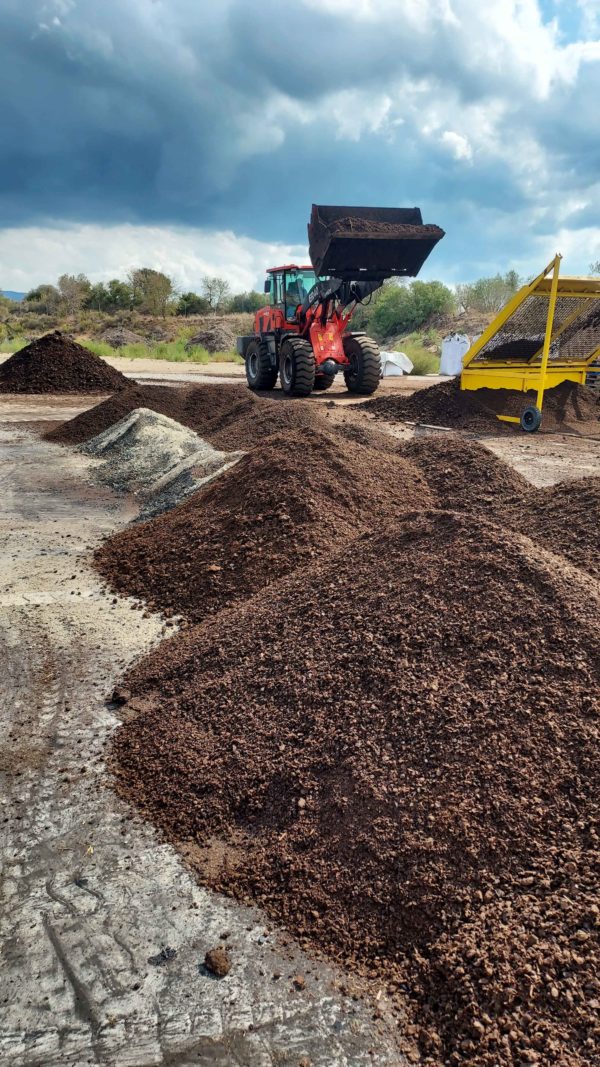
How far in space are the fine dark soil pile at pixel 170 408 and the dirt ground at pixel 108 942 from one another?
7.47 metres

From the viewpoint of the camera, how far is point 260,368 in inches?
580

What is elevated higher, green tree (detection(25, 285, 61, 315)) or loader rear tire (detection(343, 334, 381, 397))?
green tree (detection(25, 285, 61, 315))

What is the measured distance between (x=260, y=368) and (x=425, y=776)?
13.0 m

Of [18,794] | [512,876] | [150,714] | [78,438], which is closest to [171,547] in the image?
[150,714]

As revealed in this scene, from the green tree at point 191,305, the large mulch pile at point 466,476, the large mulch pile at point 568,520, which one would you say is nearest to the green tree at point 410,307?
the green tree at point 191,305

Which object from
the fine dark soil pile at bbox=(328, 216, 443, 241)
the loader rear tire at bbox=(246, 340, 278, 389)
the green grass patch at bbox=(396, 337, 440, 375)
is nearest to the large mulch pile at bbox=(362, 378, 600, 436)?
the fine dark soil pile at bbox=(328, 216, 443, 241)

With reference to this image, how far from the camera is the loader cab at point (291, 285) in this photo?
1388cm

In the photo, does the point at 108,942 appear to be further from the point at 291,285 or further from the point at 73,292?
the point at 73,292

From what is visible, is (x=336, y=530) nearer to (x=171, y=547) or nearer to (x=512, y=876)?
(x=171, y=547)

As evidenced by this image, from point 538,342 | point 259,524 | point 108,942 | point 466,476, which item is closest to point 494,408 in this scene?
point 538,342

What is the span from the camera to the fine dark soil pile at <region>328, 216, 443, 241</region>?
37.9ft

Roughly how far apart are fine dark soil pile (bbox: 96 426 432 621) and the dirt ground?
3.27ft

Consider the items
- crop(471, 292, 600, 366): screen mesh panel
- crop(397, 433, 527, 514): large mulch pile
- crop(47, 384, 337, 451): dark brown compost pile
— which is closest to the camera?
crop(397, 433, 527, 514): large mulch pile

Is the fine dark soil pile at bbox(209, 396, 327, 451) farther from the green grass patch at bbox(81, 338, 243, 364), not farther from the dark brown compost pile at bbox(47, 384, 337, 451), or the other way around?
the green grass patch at bbox(81, 338, 243, 364)
